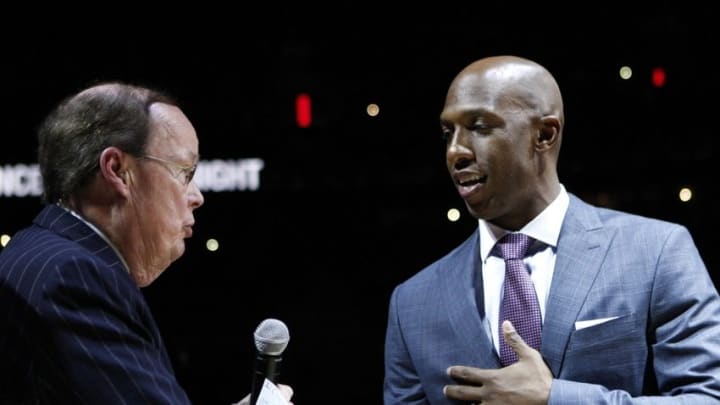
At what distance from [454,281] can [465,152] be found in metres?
0.31

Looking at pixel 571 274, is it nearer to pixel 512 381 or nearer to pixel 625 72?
pixel 512 381

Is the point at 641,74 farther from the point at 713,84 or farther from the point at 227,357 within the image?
the point at 227,357

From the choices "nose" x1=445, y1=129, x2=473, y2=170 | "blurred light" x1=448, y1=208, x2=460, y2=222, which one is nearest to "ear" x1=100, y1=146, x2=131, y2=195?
"nose" x1=445, y1=129, x2=473, y2=170

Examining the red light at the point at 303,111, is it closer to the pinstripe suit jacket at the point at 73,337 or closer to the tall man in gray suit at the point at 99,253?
the tall man in gray suit at the point at 99,253

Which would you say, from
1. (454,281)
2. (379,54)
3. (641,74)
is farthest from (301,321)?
(454,281)

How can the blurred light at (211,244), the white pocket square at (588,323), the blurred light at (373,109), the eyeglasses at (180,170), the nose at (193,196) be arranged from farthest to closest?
the blurred light at (211,244) < the blurred light at (373,109) < the white pocket square at (588,323) < the nose at (193,196) < the eyeglasses at (180,170)

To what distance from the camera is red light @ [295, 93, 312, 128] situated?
16.9 feet

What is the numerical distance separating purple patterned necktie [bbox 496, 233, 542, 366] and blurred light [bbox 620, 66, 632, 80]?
3.01m

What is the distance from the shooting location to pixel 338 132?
17.0 feet

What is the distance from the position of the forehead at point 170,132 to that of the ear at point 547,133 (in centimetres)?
79

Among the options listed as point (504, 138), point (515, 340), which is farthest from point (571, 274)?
point (504, 138)

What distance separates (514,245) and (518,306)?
5.8 inches

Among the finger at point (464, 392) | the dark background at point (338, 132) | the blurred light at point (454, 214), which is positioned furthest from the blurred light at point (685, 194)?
the finger at point (464, 392)

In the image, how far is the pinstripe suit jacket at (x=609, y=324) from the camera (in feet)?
6.34
